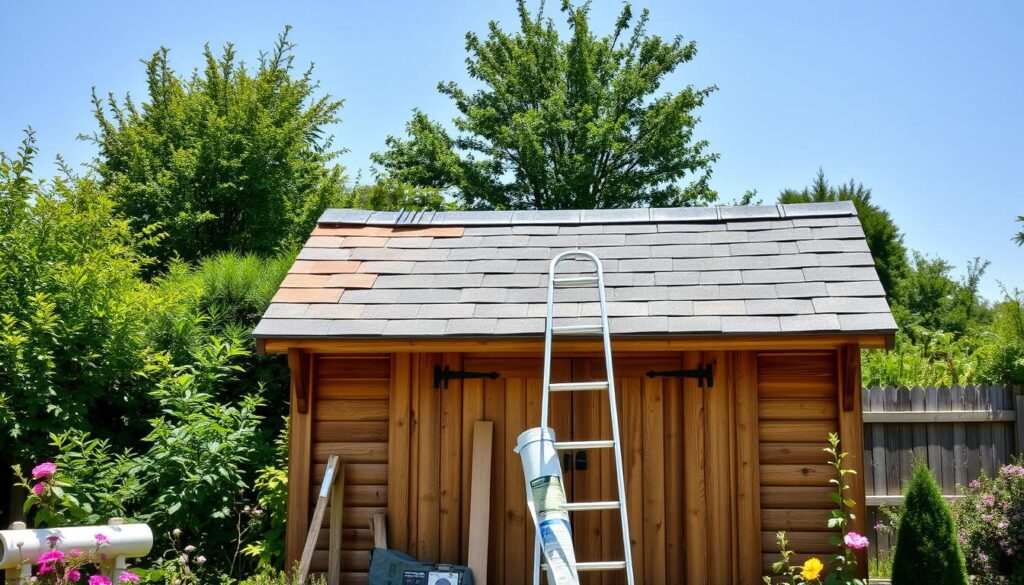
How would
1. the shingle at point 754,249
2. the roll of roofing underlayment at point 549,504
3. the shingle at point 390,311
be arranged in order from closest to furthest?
the roll of roofing underlayment at point 549,504
the shingle at point 390,311
the shingle at point 754,249

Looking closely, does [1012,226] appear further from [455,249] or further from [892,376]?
[455,249]

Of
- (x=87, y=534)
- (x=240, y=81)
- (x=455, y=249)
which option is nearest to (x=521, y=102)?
(x=240, y=81)

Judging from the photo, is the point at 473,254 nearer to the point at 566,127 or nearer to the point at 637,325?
the point at 637,325

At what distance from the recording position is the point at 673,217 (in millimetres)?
6898

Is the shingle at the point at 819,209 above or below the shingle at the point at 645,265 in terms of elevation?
above

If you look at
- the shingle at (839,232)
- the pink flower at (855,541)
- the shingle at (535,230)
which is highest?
the shingle at (535,230)

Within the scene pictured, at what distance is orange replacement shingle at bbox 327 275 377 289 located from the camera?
6.18m

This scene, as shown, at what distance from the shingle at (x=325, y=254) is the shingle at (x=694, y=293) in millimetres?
2515

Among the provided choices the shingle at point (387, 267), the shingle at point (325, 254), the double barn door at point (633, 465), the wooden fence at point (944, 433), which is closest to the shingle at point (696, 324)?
the double barn door at point (633, 465)

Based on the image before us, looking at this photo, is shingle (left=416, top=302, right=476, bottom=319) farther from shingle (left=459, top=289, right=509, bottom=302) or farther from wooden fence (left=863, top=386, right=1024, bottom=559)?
wooden fence (left=863, top=386, right=1024, bottom=559)

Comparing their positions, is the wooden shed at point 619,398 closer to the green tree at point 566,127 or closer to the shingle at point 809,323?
the shingle at point 809,323

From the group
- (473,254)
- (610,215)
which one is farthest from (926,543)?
(473,254)

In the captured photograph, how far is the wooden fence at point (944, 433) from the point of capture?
771 centimetres

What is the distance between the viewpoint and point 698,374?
18.6ft
